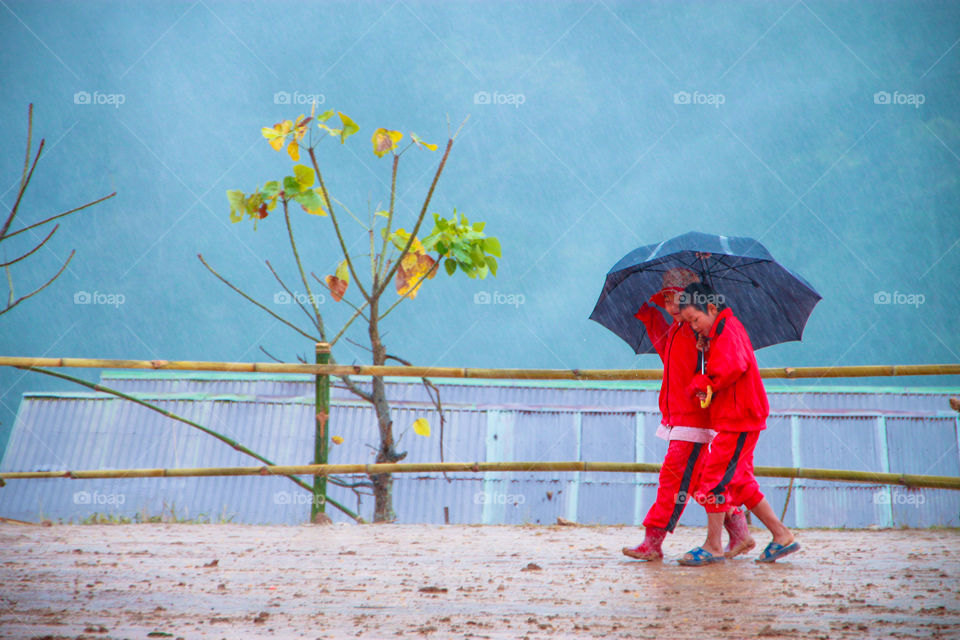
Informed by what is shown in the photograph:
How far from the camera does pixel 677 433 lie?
2.74 m

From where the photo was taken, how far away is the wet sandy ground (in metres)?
1.76

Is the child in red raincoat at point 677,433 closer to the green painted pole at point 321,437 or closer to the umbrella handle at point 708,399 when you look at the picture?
the umbrella handle at point 708,399

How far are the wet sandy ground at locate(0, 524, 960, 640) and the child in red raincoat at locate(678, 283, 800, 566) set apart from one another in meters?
0.21

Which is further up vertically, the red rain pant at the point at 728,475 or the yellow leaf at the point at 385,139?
the yellow leaf at the point at 385,139

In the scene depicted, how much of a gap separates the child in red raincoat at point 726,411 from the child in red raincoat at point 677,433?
0.09 m

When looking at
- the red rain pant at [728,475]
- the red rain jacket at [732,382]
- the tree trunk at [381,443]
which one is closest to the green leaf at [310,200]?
the tree trunk at [381,443]

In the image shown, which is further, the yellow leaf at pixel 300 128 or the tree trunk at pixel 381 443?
the tree trunk at pixel 381 443

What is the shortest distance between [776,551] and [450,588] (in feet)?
4.10

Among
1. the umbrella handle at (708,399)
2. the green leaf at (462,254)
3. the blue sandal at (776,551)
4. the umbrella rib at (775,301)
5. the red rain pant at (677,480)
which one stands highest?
the green leaf at (462,254)

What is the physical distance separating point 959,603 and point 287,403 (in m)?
10.0

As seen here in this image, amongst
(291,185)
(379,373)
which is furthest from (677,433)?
(291,185)

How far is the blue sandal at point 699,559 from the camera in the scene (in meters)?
2.62

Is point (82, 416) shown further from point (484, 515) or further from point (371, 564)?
point (371, 564)

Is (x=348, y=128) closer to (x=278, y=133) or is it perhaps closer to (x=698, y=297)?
(x=278, y=133)
